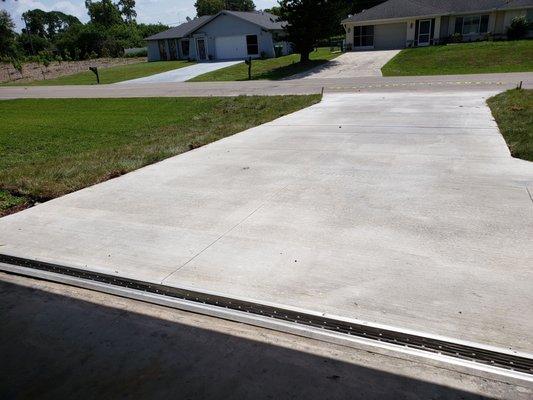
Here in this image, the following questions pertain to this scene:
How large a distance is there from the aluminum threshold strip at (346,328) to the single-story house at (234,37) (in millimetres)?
39442

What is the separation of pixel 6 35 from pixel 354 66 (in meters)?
56.5

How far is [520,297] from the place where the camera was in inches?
132

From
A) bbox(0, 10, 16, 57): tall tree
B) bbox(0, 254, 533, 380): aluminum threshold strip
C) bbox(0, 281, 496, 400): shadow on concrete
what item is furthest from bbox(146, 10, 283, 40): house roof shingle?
bbox(0, 281, 496, 400): shadow on concrete

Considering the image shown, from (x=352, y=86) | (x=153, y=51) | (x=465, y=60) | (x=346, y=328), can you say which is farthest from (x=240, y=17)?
(x=346, y=328)

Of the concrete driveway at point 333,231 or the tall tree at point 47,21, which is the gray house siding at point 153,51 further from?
the tall tree at point 47,21

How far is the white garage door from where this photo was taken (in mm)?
42222

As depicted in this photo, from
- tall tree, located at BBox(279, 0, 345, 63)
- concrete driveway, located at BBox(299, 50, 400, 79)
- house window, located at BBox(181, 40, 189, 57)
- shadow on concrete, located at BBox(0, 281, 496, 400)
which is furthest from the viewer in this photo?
house window, located at BBox(181, 40, 189, 57)

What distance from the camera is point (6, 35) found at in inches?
2452

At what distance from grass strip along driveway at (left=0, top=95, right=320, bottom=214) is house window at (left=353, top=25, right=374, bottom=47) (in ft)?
83.3

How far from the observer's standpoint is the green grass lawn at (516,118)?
7.53 metres

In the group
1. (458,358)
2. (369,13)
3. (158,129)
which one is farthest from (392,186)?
(369,13)

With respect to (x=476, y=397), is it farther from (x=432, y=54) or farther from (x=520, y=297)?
(x=432, y=54)

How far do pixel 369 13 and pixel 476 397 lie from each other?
4059 centimetres

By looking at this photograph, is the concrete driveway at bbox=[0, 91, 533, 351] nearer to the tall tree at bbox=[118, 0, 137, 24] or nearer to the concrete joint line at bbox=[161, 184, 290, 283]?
the concrete joint line at bbox=[161, 184, 290, 283]
